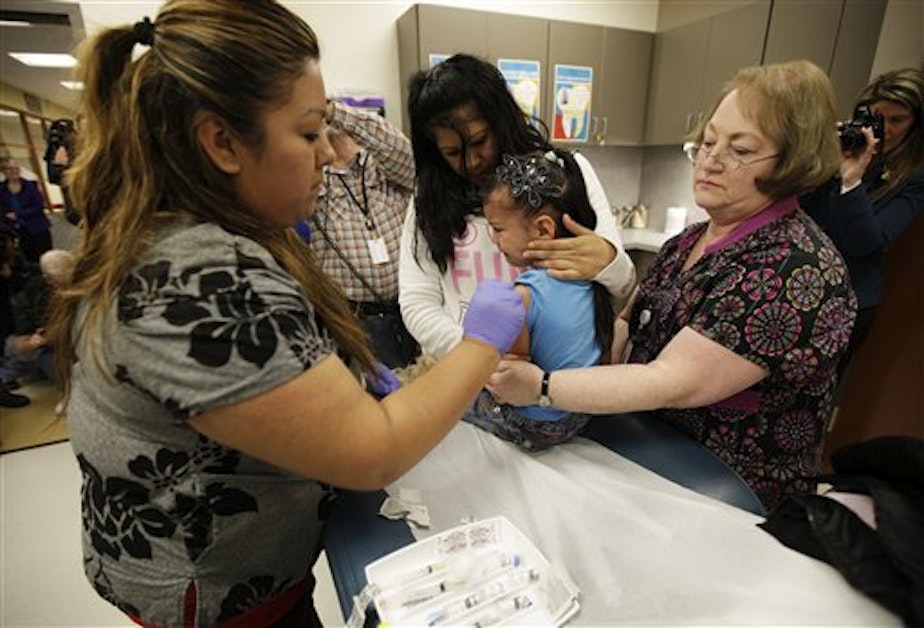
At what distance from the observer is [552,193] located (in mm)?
1179

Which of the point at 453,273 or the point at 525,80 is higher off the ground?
the point at 525,80

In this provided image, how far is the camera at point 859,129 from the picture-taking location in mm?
1789

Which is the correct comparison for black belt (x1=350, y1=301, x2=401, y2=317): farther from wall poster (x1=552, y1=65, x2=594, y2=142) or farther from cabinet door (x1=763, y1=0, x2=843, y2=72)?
cabinet door (x1=763, y1=0, x2=843, y2=72)

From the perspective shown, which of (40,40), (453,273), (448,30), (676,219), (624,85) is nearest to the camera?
(453,273)

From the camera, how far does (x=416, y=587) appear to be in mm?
676

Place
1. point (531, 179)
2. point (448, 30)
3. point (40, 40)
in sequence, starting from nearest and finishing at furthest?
point (531, 179), point (40, 40), point (448, 30)

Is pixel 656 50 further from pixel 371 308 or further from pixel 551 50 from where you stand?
pixel 371 308

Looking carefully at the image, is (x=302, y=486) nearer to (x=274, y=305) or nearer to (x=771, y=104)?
(x=274, y=305)

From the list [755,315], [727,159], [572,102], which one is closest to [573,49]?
[572,102]

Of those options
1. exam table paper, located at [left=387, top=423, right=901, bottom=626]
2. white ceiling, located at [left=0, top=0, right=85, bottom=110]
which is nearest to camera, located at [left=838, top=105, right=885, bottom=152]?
exam table paper, located at [left=387, top=423, right=901, bottom=626]

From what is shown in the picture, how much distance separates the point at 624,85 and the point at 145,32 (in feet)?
12.2

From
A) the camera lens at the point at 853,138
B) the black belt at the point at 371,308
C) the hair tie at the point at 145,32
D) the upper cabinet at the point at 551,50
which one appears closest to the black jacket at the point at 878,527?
the hair tie at the point at 145,32

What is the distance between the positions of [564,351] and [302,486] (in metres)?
0.62

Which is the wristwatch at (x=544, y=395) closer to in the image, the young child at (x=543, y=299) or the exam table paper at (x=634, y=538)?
the young child at (x=543, y=299)
